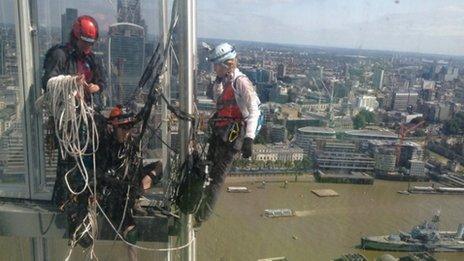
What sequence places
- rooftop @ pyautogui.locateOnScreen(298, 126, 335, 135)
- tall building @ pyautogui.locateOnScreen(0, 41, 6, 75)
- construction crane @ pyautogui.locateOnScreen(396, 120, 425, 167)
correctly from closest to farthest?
tall building @ pyautogui.locateOnScreen(0, 41, 6, 75)
rooftop @ pyautogui.locateOnScreen(298, 126, 335, 135)
construction crane @ pyautogui.locateOnScreen(396, 120, 425, 167)

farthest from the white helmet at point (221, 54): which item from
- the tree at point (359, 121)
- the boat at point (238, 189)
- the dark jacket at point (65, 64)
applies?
the tree at point (359, 121)

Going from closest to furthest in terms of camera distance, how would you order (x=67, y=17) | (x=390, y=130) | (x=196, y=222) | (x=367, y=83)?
1. (x=67, y=17)
2. (x=196, y=222)
3. (x=367, y=83)
4. (x=390, y=130)

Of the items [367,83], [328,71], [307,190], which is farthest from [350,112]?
[307,190]

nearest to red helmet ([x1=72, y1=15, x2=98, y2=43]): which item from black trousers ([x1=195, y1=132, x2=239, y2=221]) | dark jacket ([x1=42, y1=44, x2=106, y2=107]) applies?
dark jacket ([x1=42, y1=44, x2=106, y2=107])

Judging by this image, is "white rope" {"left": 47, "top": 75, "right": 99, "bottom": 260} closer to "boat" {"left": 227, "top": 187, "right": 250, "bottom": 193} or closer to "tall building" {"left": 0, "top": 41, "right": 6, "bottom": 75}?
"tall building" {"left": 0, "top": 41, "right": 6, "bottom": 75}

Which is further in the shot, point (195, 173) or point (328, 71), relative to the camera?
point (328, 71)

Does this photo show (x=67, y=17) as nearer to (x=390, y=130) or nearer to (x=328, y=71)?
(x=328, y=71)

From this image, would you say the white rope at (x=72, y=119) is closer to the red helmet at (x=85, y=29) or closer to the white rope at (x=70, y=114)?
the white rope at (x=70, y=114)
